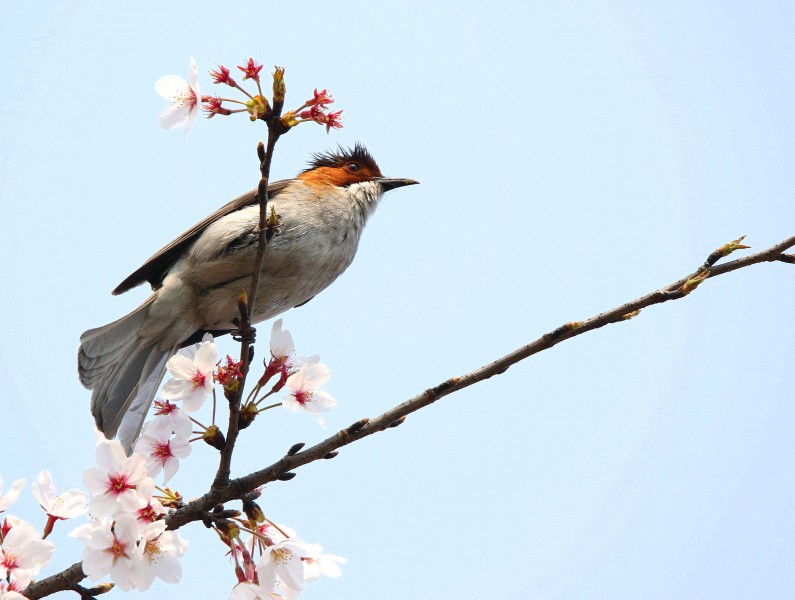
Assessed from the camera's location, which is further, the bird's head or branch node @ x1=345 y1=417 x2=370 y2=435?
the bird's head

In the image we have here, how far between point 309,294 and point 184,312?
0.89 meters

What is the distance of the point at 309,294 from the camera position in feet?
20.3

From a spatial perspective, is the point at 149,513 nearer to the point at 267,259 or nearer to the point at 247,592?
the point at 247,592

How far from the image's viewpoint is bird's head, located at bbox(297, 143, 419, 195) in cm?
693

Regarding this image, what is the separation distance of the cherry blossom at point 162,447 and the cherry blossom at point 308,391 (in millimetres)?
473

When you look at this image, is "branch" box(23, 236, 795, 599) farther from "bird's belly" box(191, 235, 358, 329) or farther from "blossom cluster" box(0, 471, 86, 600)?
"bird's belly" box(191, 235, 358, 329)

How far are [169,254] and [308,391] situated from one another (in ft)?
9.15

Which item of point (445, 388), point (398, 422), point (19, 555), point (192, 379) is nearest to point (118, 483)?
point (19, 555)

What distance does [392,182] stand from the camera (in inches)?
274

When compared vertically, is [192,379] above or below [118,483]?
above

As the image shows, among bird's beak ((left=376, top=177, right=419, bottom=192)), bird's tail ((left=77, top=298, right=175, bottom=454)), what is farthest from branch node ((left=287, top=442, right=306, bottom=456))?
Result: bird's beak ((left=376, top=177, right=419, bottom=192))

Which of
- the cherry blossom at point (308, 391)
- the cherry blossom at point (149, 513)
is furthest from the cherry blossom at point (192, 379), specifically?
the cherry blossom at point (149, 513)

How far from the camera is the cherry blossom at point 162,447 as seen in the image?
3.59 m

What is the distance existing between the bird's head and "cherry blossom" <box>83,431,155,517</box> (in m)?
3.74
